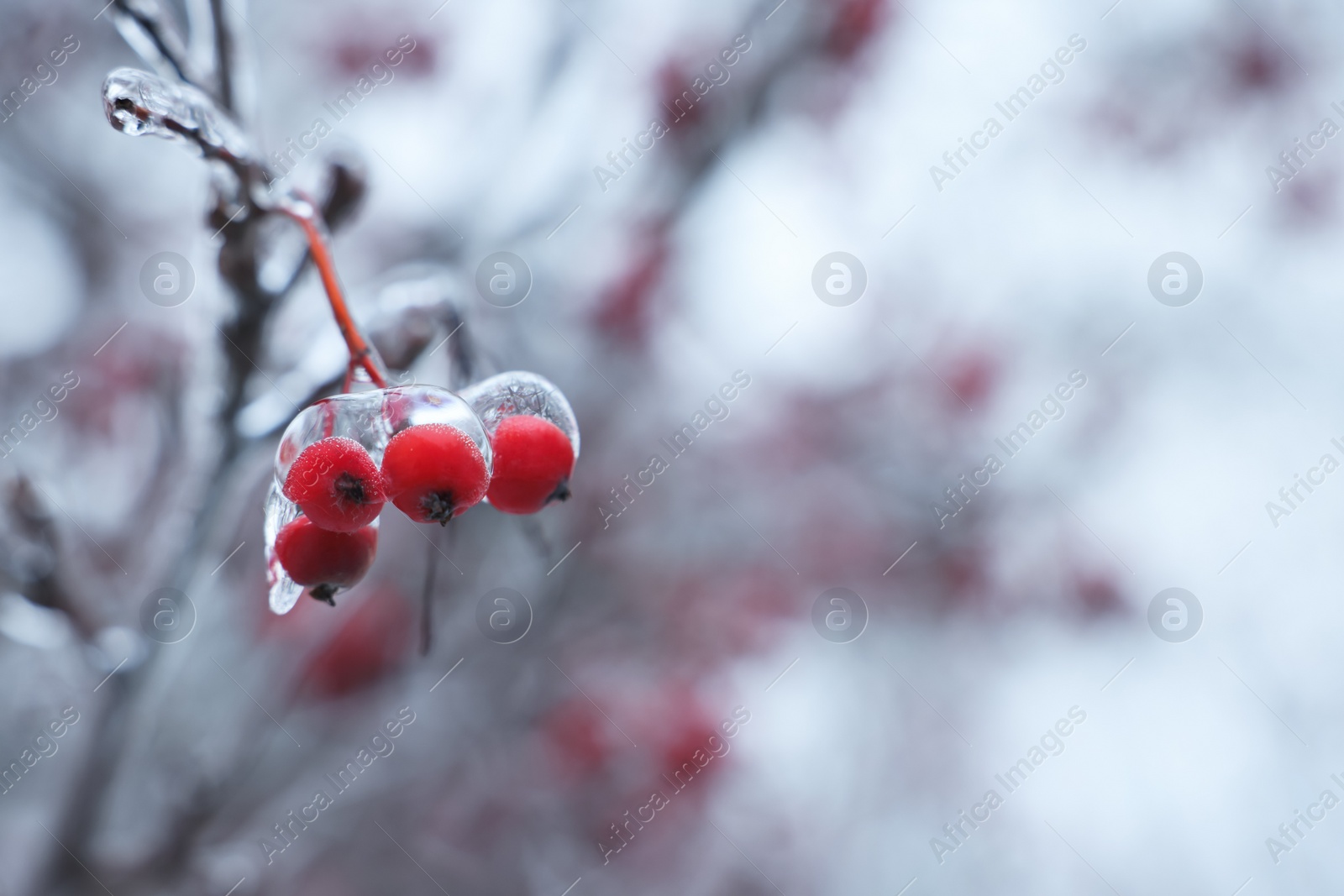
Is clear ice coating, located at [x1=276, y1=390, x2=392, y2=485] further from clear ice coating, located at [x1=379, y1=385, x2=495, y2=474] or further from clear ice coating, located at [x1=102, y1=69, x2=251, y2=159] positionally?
clear ice coating, located at [x1=102, y1=69, x2=251, y2=159]

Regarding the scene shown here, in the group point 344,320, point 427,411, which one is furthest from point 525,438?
point 344,320

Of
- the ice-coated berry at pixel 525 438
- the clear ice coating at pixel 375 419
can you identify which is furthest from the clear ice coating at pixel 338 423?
the ice-coated berry at pixel 525 438

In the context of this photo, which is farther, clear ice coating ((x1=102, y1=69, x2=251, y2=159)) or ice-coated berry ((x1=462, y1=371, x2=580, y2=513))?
ice-coated berry ((x1=462, y1=371, x2=580, y2=513))

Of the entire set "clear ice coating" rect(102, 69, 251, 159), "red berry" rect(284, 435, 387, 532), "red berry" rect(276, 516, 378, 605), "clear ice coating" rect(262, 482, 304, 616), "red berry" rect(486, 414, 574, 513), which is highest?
"clear ice coating" rect(102, 69, 251, 159)

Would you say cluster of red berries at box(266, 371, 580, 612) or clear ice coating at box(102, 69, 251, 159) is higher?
clear ice coating at box(102, 69, 251, 159)

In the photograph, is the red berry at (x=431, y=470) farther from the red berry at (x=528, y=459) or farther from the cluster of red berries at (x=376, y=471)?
the red berry at (x=528, y=459)

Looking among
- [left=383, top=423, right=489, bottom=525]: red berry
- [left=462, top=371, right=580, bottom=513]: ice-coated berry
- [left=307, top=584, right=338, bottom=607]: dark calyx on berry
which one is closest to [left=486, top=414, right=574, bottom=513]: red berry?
[left=462, top=371, right=580, bottom=513]: ice-coated berry

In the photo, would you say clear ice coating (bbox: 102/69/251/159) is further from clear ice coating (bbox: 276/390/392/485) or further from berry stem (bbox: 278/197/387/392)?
clear ice coating (bbox: 276/390/392/485)

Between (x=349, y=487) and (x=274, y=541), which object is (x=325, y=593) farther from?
(x=349, y=487)
